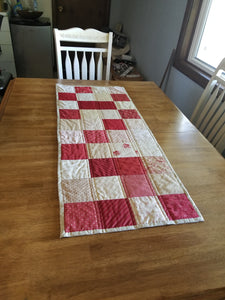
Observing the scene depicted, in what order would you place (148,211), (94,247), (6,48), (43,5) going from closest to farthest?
(94,247)
(148,211)
(6,48)
(43,5)

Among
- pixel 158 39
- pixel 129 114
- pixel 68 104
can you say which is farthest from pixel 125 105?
pixel 158 39

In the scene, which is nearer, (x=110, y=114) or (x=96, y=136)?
(x=96, y=136)

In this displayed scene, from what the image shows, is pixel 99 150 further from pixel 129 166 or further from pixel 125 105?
pixel 125 105

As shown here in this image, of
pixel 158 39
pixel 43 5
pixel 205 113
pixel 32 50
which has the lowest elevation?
pixel 32 50

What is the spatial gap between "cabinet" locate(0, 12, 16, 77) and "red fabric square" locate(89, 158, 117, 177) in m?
2.64

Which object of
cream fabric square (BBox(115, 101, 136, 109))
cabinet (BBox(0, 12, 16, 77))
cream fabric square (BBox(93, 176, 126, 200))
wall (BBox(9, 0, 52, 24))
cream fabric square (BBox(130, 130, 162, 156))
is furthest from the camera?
wall (BBox(9, 0, 52, 24))

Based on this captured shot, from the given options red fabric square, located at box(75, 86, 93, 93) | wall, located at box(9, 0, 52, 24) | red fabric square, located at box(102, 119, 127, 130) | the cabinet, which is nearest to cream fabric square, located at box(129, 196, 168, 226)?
red fabric square, located at box(102, 119, 127, 130)

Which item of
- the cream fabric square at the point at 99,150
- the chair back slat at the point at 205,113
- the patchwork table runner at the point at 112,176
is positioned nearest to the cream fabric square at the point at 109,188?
the patchwork table runner at the point at 112,176

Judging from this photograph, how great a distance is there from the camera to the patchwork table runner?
73 centimetres

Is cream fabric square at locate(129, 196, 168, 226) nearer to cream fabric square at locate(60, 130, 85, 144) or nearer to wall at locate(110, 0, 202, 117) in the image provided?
cream fabric square at locate(60, 130, 85, 144)

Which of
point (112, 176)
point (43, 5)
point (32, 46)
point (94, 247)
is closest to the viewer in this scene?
point (94, 247)

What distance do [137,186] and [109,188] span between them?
0.35 ft

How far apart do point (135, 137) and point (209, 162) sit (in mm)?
354

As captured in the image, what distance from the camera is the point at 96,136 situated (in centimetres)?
107
